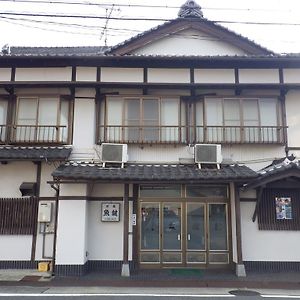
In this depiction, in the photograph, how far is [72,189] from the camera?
11.4m

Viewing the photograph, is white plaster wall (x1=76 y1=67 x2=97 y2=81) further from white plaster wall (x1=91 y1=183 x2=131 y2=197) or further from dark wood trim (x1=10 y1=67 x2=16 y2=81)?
white plaster wall (x1=91 y1=183 x2=131 y2=197)

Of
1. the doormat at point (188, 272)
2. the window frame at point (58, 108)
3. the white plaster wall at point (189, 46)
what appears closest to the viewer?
the doormat at point (188, 272)

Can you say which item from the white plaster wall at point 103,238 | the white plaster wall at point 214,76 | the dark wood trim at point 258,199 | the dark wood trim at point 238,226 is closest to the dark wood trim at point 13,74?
the white plaster wall at point 103,238

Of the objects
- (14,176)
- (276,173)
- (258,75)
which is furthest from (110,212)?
(258,75)

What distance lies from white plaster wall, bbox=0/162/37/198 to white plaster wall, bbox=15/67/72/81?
9.70 ft

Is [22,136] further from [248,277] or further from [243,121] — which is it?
[248,277]

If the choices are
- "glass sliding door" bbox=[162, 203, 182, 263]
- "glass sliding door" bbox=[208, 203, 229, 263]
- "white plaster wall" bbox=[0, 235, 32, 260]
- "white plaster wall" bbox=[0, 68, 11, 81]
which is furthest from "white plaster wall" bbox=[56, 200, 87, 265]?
"white plaster wall" bbox=[0, 68, 11, 81]

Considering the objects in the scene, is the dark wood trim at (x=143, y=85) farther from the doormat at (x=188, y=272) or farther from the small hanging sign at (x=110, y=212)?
the doormat at (x=188, y=272)

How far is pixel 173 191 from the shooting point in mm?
12180

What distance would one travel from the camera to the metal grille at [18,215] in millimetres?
11684

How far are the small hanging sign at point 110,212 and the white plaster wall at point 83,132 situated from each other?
1747 millimetres

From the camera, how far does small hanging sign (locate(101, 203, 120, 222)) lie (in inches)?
464

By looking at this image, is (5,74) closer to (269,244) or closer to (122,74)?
(122,74)

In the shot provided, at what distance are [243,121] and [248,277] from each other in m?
5.17
